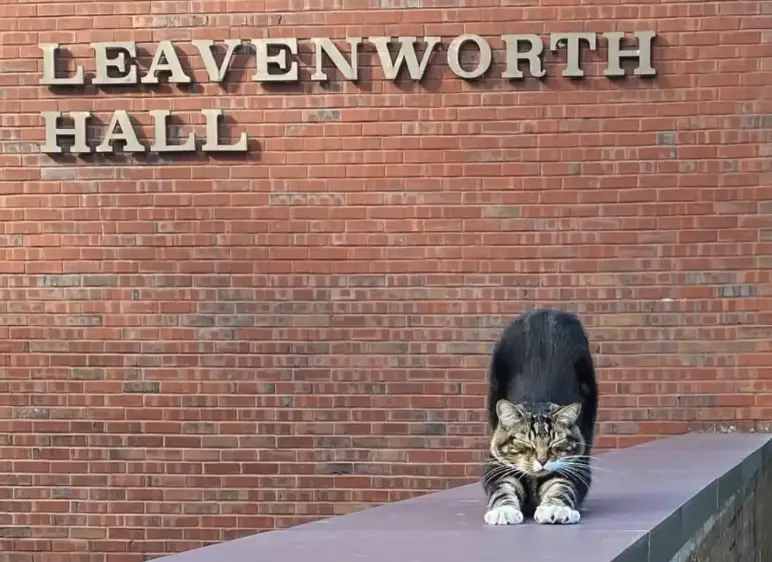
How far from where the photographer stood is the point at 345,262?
21.0 feet

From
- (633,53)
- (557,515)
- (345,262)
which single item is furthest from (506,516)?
(633,53)

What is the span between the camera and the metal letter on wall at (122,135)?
6543mm

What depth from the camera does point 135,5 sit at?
655 cm

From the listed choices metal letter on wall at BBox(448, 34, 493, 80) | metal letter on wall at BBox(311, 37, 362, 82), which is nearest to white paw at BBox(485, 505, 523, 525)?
metal letter on wall at BBox(448, 34, 493, 80)

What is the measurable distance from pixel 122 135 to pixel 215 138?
651 mm

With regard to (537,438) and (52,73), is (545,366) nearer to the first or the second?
(537,438)

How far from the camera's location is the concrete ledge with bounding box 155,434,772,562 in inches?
105

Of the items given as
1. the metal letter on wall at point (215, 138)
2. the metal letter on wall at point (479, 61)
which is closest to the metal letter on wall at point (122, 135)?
the metal letter on wall at point (215, 138)

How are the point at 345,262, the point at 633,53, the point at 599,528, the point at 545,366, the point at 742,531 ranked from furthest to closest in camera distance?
the point at 345,262 → the point at 633,53 → the point at 742,531 → the point at 545,366 → the point at 599,528

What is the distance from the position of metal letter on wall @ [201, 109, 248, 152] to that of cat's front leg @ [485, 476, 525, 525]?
380 centimetres

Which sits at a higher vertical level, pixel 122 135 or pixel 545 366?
pixel 122 135

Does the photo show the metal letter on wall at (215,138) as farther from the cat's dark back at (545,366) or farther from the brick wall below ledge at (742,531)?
the brick wall below ledge at (742,531)

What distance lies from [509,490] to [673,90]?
12.8 ft

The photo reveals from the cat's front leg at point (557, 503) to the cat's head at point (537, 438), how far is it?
67 mm
